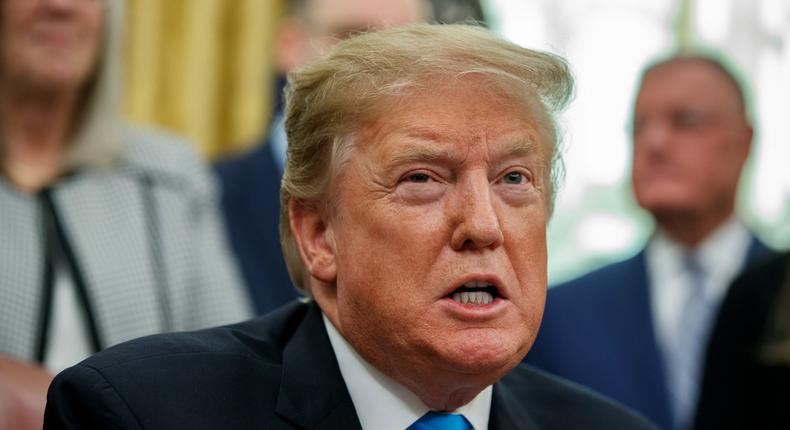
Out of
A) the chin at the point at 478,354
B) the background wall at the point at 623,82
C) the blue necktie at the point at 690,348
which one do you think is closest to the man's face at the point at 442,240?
the chin at the point at 478,354

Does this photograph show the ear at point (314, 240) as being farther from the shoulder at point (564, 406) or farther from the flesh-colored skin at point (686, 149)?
the flesh-colored skin at point (686, 149)

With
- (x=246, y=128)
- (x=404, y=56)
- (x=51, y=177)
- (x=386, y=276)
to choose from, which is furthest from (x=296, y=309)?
(x=246, y=128)

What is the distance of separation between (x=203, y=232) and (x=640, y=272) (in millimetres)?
1588

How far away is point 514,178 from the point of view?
8.08 ft

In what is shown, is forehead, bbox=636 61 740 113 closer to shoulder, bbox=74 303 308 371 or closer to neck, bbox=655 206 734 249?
neck, bbox=655 206 734 249

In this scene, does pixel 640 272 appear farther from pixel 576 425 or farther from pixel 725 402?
pixel 576 425

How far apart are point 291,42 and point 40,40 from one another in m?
1.46

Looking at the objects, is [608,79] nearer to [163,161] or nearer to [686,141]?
[686,141]

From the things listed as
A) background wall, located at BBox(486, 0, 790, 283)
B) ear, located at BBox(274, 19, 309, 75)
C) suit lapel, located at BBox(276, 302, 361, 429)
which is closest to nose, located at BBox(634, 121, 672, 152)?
background wall, located at BBox(486, 0, 790, 283)

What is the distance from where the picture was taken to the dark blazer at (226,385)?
225cm

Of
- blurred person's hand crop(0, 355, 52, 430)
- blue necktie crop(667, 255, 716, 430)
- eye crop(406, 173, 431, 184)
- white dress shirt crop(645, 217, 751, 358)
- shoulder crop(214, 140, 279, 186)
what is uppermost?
eye crop(406, 173, 431, 184)

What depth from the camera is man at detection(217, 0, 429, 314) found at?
167 inches

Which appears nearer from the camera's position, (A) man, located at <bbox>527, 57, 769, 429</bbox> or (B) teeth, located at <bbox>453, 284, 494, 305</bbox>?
(B) teeth, located at <bbox>453, 284, 494, 305</bbox>

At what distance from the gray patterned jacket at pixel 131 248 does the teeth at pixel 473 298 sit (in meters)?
1.27
